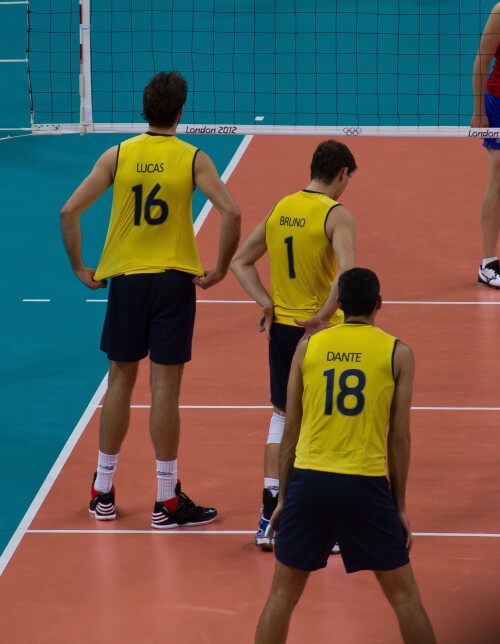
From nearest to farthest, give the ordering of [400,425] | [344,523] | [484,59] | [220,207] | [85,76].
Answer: [344,523] → [400,425] → [220,207] → [85,76] → [484,59]

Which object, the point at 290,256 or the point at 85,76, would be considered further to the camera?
the point at 85,76

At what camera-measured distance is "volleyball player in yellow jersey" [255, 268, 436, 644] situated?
4566 millimetres

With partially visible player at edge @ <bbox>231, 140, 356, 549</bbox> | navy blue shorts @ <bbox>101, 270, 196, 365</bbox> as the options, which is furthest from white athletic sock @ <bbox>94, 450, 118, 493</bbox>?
partially visible player at edge @ <bbox>231, 140, 356, 549</bbox>

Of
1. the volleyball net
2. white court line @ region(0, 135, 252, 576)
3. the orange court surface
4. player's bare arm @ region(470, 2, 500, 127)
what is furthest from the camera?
the volleyball net

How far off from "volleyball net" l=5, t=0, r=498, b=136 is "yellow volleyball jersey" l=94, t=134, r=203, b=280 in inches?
371

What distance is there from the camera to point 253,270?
20.5 ft

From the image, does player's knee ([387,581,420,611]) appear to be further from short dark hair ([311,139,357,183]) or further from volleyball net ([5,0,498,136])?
volleyball net ([5,0,498,136])

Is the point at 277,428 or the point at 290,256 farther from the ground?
the point at 290,256

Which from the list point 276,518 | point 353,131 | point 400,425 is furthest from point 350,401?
point 353,131

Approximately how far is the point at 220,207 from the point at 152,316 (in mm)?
695

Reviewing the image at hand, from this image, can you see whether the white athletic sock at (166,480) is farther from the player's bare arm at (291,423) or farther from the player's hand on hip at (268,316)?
the player's bare arm at (291,423)

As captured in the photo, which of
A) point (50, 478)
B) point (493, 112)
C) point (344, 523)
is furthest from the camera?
point (493, 112)

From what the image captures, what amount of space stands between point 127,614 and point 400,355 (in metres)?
1.94

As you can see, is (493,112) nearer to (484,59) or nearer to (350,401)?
(484,59)
